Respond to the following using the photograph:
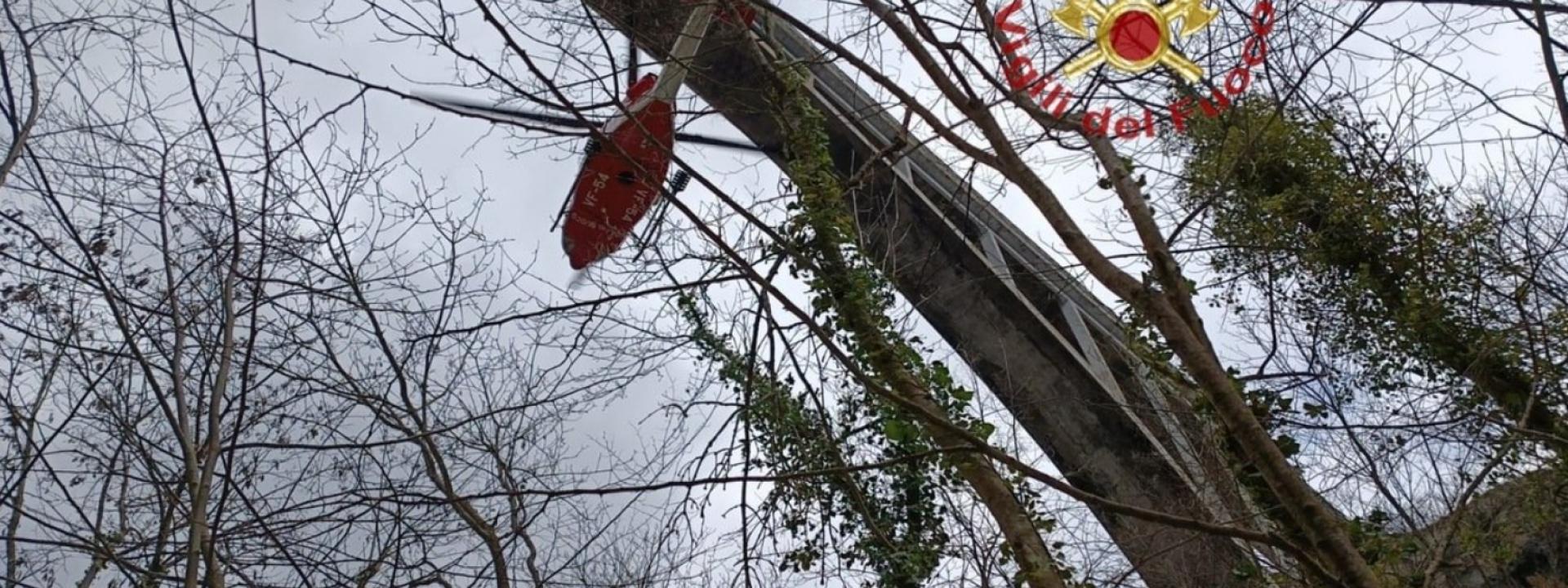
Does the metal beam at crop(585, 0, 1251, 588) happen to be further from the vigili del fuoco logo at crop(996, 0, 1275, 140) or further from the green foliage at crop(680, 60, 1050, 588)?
the vigili del fuoco logo at crop(996, 0, 1275, 140)

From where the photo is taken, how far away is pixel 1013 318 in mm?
8094

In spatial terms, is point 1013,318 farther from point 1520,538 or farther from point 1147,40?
point 1147,40

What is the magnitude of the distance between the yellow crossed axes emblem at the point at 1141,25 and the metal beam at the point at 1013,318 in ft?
5.15

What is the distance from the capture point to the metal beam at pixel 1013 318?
5762 millimetres

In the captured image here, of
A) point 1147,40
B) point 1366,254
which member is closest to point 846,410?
point 1147,40

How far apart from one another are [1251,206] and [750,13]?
3543 millimetres

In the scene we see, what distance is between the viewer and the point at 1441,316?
6531 mm

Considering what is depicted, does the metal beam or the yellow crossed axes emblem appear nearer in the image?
the yellow crossed axes emblem

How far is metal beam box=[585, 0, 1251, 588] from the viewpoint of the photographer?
5762mm

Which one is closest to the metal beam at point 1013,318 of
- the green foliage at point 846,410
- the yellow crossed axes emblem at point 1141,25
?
the green foliage at point 846,410

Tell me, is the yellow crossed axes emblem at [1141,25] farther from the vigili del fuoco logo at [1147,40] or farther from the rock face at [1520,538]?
the rock face at [1520,538]

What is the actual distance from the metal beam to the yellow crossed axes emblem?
5.15ft

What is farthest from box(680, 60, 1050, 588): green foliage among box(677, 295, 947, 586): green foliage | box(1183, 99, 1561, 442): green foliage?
box(1183, 99, 1561, 442): green foliage

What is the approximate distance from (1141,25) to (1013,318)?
4315 millimetres
